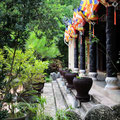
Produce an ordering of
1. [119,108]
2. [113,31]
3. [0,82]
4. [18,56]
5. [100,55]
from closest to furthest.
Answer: [119,108]
[0,82]
[18,56]
[113,31]
[100,55]

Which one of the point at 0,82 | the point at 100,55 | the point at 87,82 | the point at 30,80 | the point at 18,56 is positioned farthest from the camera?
the point at 100,55

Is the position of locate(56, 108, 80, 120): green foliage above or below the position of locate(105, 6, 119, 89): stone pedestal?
below

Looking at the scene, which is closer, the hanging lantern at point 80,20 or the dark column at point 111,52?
the dark column at point 111,52

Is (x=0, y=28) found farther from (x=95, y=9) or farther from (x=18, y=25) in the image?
(x=95, y=9)

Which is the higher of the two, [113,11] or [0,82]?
[113,11]

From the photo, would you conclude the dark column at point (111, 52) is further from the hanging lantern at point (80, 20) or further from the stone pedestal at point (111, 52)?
the hanging lantern at point (80, 20)

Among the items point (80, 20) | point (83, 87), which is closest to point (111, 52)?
point (83, 87)

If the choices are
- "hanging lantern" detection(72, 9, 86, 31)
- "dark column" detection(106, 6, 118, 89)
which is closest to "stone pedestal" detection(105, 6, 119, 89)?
"dark column" detection(106, 6, 118, 89)

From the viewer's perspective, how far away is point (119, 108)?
206cm

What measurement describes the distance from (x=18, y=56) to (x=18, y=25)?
3.43ft

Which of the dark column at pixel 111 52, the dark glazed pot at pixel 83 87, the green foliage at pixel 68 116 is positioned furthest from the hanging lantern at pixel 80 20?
the green foliage at pixel 68 116

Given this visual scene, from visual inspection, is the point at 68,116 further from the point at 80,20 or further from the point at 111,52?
the point at 80,20

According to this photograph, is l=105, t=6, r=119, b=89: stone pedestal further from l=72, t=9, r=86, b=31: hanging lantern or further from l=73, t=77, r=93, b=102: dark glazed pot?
l=72, t=9, r=86, b=31: hanging lantern

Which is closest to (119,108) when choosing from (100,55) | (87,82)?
(87,82)
